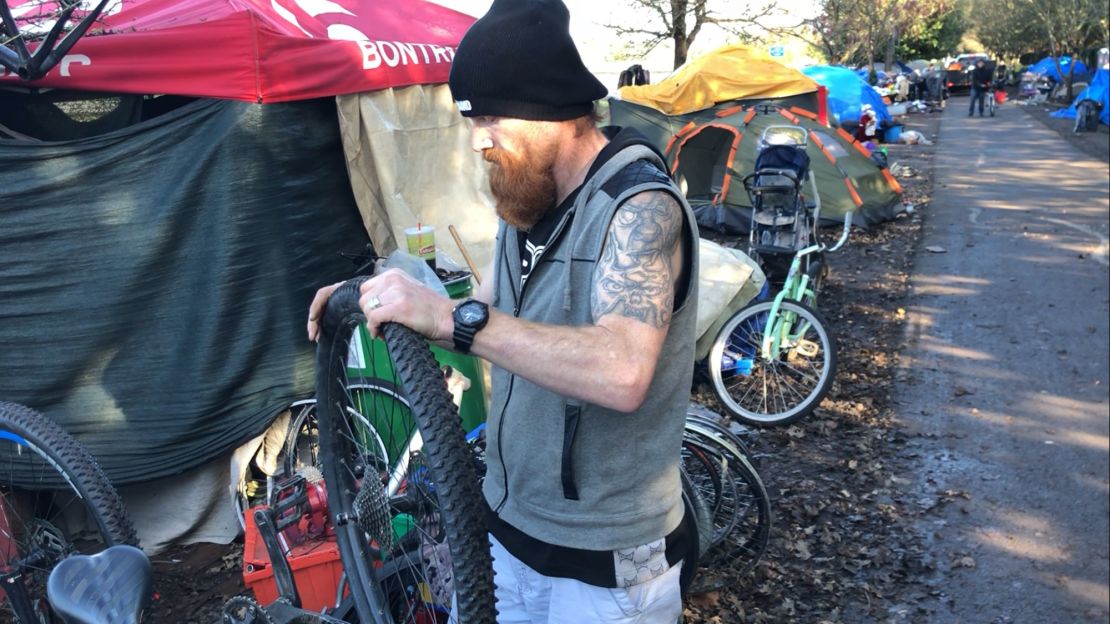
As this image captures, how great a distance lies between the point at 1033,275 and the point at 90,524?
8.86 m

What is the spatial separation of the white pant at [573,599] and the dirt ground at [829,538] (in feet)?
6.13

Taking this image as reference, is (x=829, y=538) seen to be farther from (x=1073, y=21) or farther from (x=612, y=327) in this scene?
(x=1073, y=21)

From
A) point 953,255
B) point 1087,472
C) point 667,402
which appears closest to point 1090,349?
point 1087,472

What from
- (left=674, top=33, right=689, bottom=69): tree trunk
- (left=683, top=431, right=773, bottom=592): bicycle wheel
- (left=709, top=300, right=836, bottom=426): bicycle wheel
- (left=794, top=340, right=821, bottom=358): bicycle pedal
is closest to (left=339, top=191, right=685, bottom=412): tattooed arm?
(left=683, top=431, right=773, bottom=592): bicycle wheel

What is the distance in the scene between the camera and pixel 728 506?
4.01 metres

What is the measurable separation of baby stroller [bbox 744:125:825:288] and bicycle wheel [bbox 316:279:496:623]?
16.2ft

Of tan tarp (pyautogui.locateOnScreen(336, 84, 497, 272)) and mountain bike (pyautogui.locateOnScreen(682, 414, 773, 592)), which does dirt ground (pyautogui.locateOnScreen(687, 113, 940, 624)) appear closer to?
mountain bike (pyautogui.locateOnScreen(682, 414, 773, 592))

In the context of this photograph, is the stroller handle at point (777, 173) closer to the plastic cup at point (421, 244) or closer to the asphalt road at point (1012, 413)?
the asphalt road at point (1012, 413)

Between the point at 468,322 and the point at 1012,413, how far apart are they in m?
5.22

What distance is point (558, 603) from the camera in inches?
77.3

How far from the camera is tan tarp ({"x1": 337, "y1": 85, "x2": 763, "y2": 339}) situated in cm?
518

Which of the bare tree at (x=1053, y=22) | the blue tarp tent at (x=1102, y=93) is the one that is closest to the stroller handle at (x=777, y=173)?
the blue tarp tent at (x=1102, y=93)

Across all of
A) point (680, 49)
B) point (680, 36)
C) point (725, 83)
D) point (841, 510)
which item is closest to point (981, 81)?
point (680, 49)

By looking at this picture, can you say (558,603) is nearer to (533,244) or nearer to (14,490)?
(533,244)
